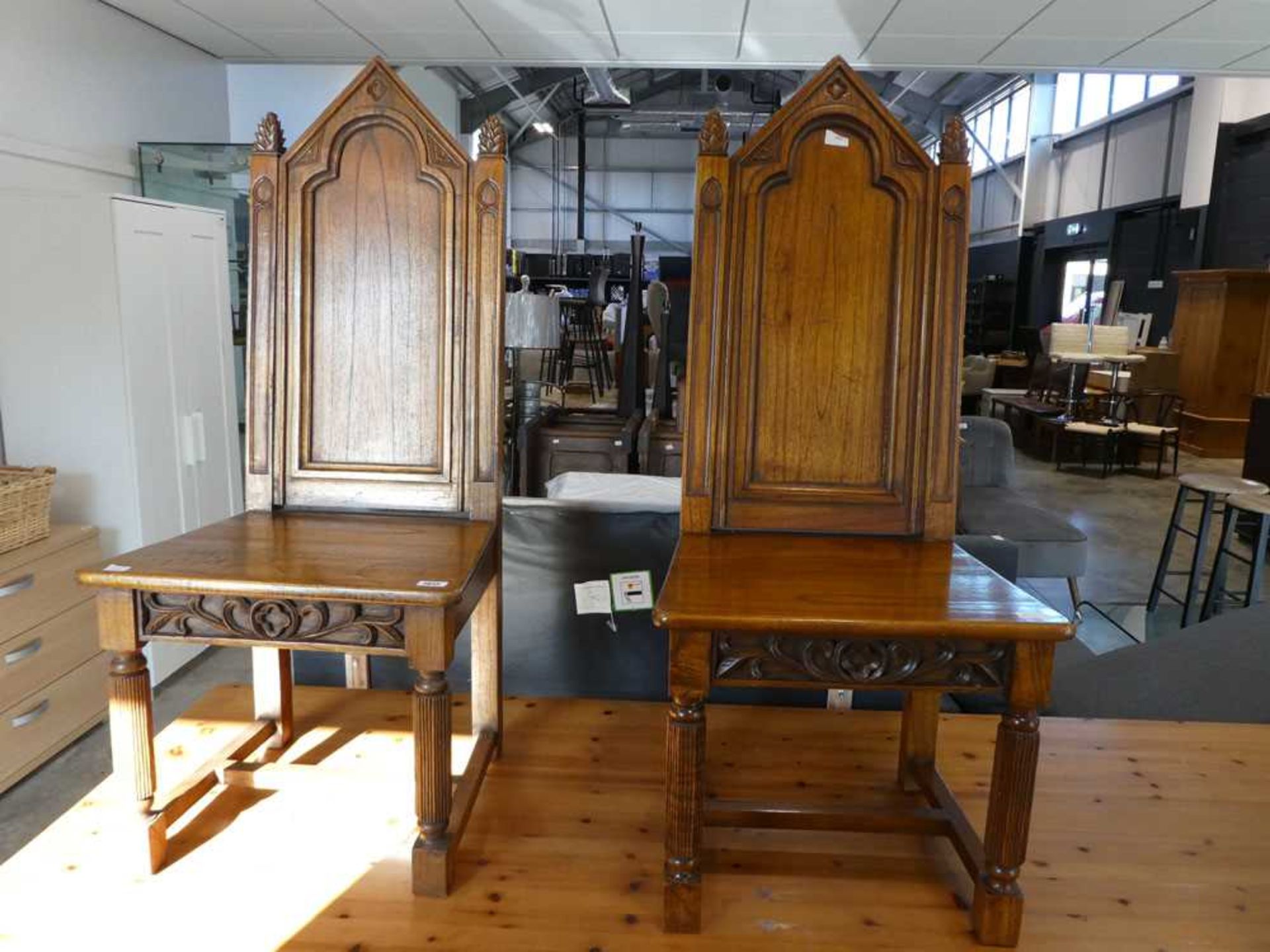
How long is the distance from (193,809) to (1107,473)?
7.92 m

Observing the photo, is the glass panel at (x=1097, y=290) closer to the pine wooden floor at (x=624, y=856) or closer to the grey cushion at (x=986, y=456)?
the grey cushion at (x=986, y=456)

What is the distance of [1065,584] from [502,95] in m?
8.22

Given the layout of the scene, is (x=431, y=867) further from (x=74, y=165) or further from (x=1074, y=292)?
(x=1074, y=292)

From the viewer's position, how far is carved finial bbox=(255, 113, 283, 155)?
1.70 meters

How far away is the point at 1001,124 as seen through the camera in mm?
14617

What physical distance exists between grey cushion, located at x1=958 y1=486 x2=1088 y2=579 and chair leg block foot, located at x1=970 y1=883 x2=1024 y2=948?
2.51 metres

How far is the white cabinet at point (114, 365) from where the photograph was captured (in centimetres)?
288

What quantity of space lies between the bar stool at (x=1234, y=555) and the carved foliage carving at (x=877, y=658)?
9.58ft

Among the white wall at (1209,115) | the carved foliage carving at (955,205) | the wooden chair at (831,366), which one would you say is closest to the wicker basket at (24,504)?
the wooden chair at (831,366)

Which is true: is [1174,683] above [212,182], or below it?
below

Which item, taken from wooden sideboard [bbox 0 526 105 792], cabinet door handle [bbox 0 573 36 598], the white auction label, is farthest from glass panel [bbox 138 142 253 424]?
the white auction label

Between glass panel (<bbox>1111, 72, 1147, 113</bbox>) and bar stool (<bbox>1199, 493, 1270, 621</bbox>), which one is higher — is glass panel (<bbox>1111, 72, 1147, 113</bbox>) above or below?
above

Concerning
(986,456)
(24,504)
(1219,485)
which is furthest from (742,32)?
(24,504)

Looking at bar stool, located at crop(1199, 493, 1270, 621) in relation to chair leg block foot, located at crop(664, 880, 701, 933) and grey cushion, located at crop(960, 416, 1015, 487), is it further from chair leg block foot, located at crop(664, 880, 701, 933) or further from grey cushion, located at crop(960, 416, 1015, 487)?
chair leg block foot, located at crop(664, 880, 701, 933)
